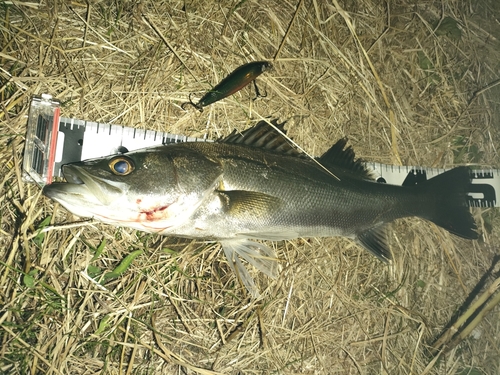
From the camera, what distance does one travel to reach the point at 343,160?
3.33 meters

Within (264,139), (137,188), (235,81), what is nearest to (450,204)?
(264,139)

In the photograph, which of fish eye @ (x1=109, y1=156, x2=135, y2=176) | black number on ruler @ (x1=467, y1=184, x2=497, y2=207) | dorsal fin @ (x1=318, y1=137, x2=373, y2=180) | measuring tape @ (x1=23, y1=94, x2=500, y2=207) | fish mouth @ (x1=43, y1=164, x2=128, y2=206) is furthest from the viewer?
black number on ruler @ (x1=467, y1=184, x2=497, y2=207)

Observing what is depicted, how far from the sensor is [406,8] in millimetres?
4039

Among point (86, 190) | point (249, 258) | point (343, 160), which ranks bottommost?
point (249, 258)

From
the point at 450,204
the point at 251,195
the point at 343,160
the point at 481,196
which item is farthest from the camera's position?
the point at 481,196

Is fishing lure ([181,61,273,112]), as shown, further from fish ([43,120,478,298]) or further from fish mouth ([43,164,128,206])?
fish mouth ([43,164,128,206])

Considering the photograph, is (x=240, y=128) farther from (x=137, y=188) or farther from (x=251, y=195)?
(x=137, y=188)

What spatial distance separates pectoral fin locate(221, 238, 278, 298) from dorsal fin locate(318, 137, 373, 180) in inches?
41.2

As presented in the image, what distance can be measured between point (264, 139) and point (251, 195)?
23.3 inches

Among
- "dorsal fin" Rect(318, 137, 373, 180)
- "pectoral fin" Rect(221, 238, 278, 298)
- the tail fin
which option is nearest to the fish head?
"pectoral fin" Rect(221, 238, 278, 298)

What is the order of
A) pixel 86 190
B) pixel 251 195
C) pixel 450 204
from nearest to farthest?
pixel 86 190 → pixel 251 195 → pixel 450 204

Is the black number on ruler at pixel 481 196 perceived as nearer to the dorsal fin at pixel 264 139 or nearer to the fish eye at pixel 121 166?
the dorsal fin at pixel 264 139

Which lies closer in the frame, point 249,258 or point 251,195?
point 251,195

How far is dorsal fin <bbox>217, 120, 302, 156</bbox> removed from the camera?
2992mm
